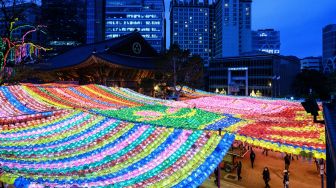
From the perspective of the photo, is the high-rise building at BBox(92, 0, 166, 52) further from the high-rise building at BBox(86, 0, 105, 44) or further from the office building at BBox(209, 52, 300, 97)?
the office building at BBox(209, 52, 300, 97)

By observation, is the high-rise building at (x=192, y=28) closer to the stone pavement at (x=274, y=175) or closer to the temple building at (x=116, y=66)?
the temple building at (x=116, y=66)

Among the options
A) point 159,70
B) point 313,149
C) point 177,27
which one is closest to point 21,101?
point 313,149

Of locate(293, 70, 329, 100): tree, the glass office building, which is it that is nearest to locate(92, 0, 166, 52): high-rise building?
the glass office building

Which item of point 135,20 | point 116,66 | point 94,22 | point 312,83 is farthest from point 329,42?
point 116,66

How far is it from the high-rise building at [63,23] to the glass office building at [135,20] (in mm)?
13068

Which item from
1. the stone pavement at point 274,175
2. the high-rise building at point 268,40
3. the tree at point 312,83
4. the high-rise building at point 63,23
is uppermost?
the high-rise building at point 268,40

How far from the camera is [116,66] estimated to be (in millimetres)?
32844

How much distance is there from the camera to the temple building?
3300cm

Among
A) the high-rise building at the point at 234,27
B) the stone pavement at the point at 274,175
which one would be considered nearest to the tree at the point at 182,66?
the stone pavement at the point at 274,175

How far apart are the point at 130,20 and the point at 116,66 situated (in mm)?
78467

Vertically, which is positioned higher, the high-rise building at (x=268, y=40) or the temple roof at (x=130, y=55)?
the high-rise building at (x=268, y=40)

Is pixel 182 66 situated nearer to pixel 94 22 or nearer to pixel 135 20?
pixel 94 22

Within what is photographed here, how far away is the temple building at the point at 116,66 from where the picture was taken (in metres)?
33.0

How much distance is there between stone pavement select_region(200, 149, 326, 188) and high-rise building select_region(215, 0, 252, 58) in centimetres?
10127
